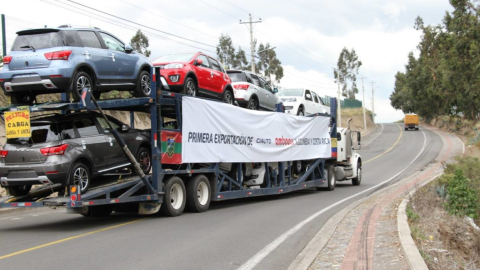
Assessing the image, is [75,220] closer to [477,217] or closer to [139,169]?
[139,169]

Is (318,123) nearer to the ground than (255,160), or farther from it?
farther from it

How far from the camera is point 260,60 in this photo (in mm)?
79812

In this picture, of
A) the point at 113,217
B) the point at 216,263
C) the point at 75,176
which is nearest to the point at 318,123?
the point at 113,217

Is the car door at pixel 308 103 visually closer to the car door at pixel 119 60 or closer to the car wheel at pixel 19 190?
the car door at pixel 119 60

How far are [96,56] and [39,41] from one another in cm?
111

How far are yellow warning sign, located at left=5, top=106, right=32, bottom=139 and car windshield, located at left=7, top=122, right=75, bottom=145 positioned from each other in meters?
0.26

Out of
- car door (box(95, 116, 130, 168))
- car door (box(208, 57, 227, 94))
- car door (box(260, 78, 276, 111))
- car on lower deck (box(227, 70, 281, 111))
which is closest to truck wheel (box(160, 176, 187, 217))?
car door (box(95, 116, 130, 168))

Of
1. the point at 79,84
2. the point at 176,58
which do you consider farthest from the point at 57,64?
the point at 176,58

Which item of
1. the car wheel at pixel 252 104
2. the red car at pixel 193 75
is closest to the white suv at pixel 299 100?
the car wheel at pixel 252 104

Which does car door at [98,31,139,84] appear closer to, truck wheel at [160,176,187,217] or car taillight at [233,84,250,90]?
truck wheel at [160,176,187,217]

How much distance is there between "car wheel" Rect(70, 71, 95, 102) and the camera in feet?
31.2

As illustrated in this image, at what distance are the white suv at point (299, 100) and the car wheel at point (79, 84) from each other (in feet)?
39.1

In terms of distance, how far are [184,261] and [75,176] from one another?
3430 mm

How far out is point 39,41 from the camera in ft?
31.9
